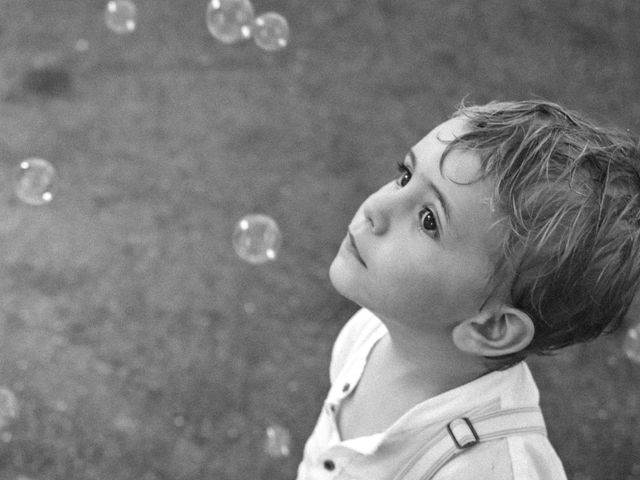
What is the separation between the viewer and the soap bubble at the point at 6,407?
1.45m

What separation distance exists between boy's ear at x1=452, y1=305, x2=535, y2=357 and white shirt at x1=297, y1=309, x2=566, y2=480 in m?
0.06

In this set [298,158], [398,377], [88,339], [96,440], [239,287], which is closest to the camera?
[398,377]

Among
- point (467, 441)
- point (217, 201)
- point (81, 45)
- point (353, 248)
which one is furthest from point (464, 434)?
point (81, 45)

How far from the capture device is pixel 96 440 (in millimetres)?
1524

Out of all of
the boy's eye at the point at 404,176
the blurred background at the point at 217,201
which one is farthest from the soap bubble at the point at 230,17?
the boy's eye at the point at 404,176

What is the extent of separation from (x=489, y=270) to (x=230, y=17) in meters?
0.95

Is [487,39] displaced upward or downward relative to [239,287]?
upward

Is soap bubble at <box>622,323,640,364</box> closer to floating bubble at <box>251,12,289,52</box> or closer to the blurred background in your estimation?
the blurred background

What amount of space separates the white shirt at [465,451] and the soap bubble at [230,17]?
0.85 meters

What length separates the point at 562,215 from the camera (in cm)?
80

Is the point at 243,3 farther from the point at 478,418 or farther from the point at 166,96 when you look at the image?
the point at 478,418

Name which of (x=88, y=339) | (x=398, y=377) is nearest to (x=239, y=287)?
(x=88, y=339)

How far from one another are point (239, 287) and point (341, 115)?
24.5 inches

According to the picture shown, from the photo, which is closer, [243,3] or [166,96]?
[243,3]
